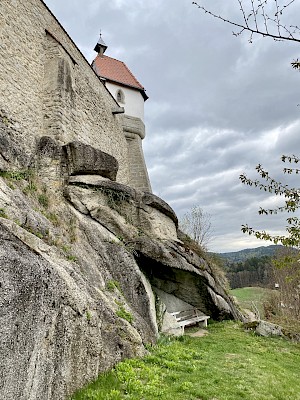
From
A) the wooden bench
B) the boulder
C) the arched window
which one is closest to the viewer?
the boulder

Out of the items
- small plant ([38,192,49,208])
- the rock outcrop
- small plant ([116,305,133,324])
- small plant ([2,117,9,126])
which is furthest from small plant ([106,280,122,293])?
small plant ([2,117,9,126])

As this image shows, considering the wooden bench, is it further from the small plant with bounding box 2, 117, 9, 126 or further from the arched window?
the arched window

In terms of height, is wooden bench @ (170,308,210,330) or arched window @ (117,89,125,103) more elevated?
arched window @ (117,89,125,103)

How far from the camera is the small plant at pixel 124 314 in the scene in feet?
19.8

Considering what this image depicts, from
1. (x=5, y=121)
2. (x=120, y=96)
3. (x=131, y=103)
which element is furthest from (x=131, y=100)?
(x=5, y=121)

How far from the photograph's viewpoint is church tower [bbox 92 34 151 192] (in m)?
17.7

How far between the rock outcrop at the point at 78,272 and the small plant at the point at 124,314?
3 centimetres

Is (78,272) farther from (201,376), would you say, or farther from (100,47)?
(100,47)

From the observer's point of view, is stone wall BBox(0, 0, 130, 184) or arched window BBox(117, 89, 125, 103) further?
arched window BBox(117, 89, 125, 103)

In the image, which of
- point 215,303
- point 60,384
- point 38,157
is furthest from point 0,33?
point 215,303

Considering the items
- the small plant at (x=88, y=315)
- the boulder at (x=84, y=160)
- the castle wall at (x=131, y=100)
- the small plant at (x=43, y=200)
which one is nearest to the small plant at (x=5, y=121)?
the boulder at (x=84, y=160)

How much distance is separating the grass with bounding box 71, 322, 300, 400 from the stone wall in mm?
5869

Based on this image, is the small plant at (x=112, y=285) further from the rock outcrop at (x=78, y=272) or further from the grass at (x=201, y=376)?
the grass at (x=201, y=376)

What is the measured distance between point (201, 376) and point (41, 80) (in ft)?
31.2
